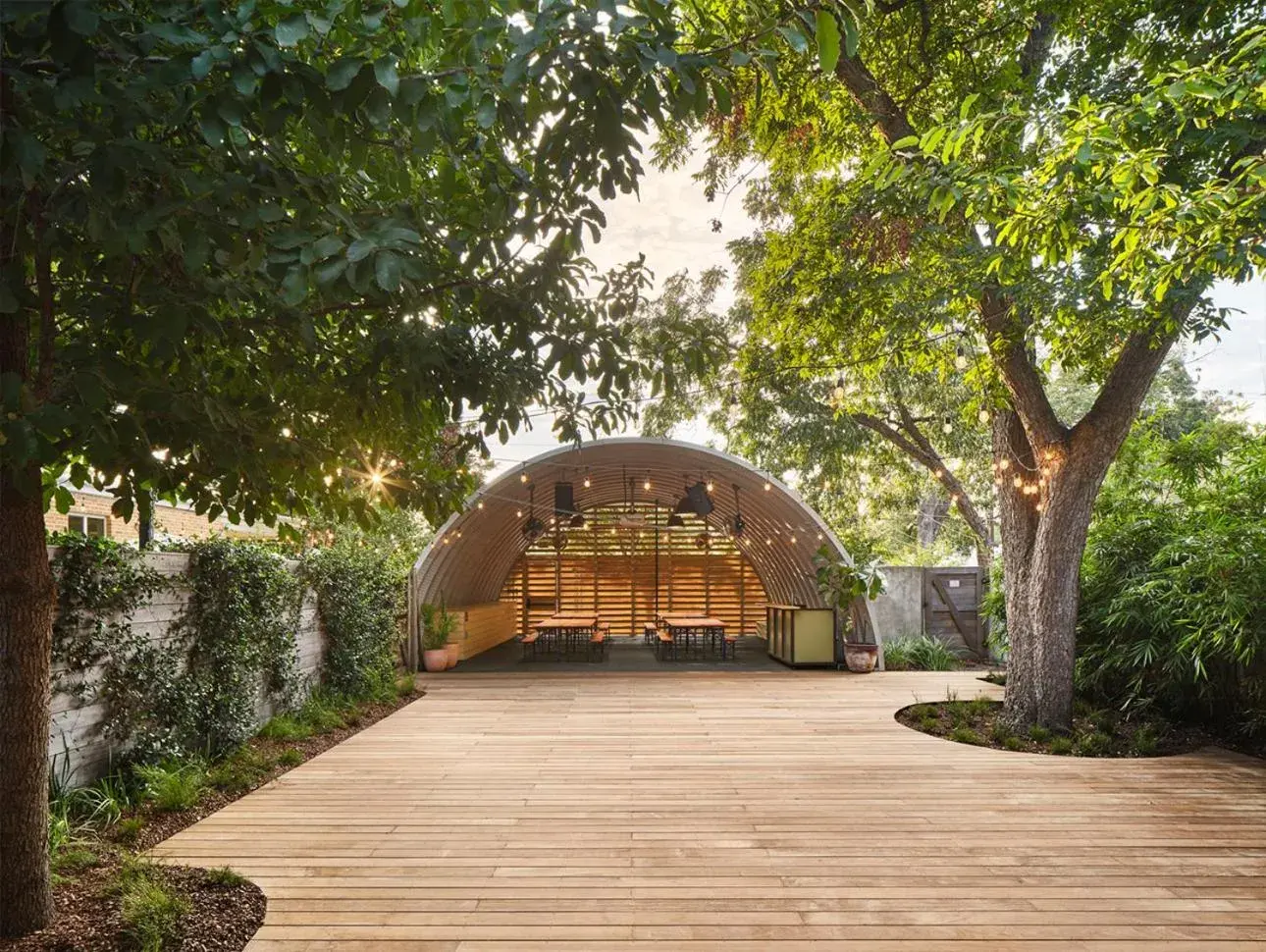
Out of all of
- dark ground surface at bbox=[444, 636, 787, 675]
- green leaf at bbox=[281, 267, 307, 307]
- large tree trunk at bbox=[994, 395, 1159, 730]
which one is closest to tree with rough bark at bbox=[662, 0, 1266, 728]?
large tree trunk at bbox=[994, 395, 1159, 730]

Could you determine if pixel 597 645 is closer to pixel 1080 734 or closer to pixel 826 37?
pixel 1080 734

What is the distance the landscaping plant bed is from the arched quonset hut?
4.06 metres

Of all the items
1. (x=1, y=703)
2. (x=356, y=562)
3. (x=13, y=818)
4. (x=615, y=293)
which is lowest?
(x=13, y=818)

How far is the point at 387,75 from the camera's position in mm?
1780

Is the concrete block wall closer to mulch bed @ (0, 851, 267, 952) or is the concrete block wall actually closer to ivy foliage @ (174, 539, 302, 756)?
ivy foliage @ (174, 539, 302, 756)

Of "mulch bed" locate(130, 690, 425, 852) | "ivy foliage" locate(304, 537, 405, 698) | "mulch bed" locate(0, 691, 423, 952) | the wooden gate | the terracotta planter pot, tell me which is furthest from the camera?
the wooden gate

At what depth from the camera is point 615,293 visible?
117 inches

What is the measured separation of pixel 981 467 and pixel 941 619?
3528 mm

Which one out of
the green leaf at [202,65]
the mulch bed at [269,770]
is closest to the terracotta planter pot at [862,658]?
the mulch bed at [269,770]

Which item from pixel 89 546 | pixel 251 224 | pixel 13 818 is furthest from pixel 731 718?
pixel 251 224

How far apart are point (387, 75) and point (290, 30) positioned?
0.22 m

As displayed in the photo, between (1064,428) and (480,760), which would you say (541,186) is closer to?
(480,760)

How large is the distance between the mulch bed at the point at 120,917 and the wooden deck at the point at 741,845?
125mm

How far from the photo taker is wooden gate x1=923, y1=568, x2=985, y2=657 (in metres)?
13.4
